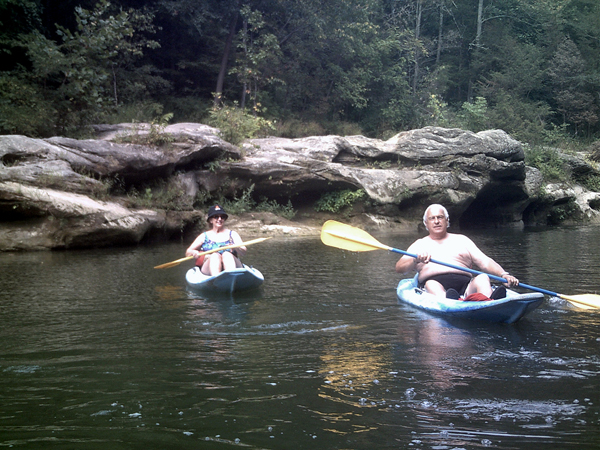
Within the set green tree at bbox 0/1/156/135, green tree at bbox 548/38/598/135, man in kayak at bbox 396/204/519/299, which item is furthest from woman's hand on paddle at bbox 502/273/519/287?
green tree at bbox 548/38/598/135

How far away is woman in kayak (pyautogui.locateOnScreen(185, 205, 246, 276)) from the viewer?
668 cm

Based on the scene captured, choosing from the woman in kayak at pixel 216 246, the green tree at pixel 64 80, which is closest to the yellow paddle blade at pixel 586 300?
the woman in kayak at pixel 216 246

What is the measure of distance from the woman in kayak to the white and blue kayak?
0.21 meters

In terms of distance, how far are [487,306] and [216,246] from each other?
352cm

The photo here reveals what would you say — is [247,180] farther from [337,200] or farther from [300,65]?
[300,65]

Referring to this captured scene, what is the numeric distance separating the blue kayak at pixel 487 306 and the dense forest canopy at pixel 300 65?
9.58m

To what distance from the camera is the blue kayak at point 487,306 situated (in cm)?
448

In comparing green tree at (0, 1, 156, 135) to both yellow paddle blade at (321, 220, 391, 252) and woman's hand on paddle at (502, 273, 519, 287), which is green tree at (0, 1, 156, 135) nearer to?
yellow paddle blade at (321, 220, 391, 252)

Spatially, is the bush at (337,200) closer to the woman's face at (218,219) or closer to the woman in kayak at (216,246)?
the woman in kayak at (216,246)

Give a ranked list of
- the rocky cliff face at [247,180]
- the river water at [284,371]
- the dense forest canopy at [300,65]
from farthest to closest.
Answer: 1. the dense forest canopy at [300,65]
2. the rocky cliff face at [247,180]
3. the river water at [284,371]

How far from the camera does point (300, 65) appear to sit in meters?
21.4

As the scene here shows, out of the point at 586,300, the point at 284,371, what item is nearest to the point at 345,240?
the point at 586,300

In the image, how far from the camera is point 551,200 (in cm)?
1991

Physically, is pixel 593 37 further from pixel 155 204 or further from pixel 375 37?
pixel 155 204
